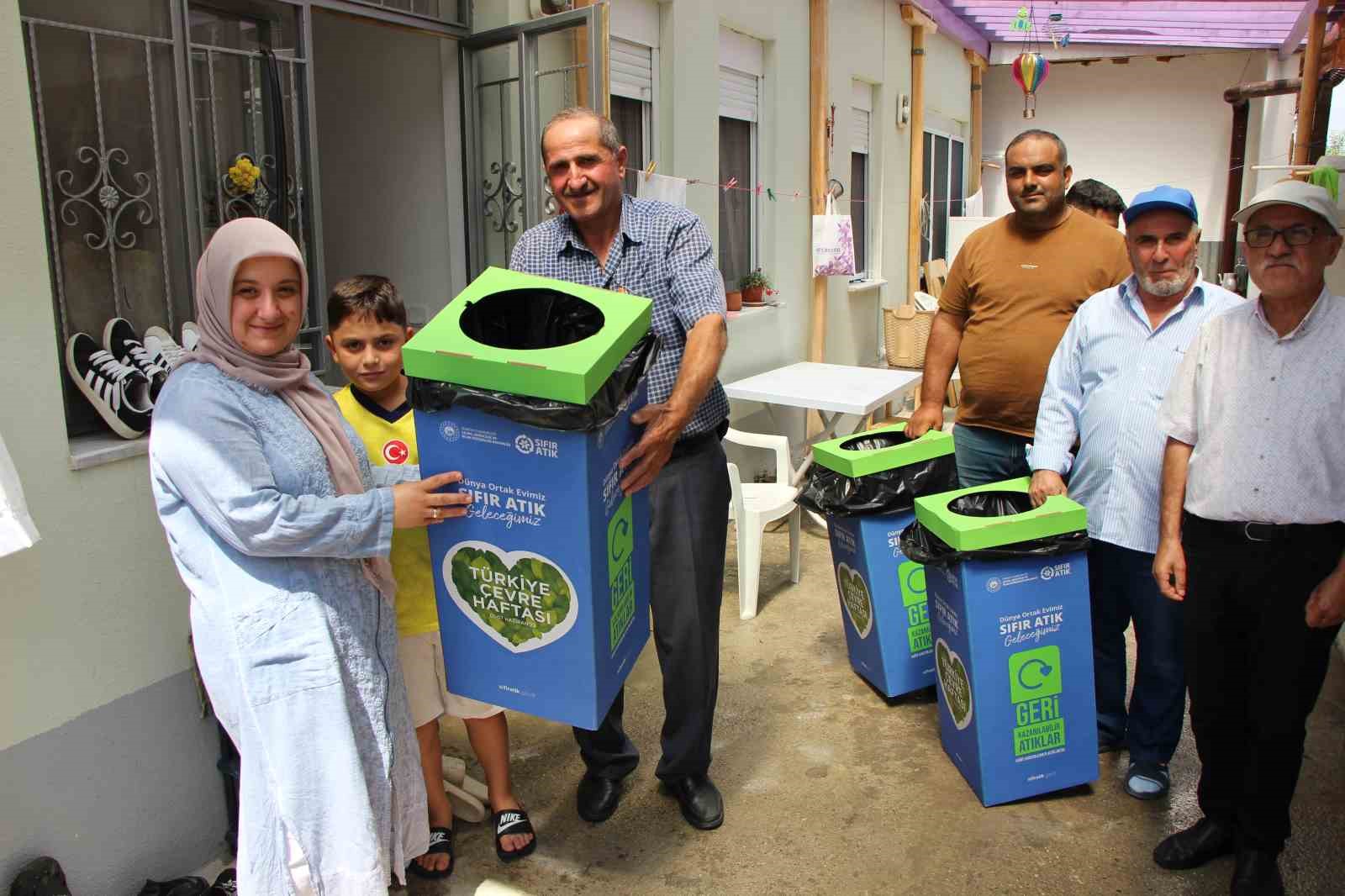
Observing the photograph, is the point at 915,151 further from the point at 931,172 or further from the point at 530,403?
the point at 530,403

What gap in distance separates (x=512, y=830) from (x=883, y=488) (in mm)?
1373

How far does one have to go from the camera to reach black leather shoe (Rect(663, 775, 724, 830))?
2521 millimetres

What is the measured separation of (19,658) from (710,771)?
169cm

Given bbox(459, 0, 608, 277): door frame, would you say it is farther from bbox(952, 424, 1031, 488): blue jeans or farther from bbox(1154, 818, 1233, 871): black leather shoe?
bbox(1154, 818, 1233, 871): black leather shoe

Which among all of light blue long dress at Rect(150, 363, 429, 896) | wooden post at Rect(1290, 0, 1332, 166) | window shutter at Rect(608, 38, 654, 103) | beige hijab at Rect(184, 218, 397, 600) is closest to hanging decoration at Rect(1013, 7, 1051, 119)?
wooden post at Rect(1290, 0, 1332, 166)

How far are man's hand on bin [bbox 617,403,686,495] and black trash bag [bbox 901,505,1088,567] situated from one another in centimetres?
88

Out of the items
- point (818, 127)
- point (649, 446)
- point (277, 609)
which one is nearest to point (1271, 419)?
point (649, 446)

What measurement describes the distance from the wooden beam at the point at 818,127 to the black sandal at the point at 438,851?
4.07 m

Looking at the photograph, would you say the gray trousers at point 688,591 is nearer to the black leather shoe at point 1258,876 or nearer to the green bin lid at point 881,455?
the green bin lid at point 881,455

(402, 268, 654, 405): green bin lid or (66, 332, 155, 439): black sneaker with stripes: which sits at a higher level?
(402, 268, 654, 405): green bin lid

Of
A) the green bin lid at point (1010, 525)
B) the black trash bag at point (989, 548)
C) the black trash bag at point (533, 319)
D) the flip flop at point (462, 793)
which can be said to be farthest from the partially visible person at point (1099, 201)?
the flip flop at point (462, 793)

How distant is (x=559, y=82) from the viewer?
3732 millimetres

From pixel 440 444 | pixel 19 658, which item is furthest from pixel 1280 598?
pixel 19 658

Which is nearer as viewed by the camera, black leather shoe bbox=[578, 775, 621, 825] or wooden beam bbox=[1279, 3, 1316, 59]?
black leather shoe bbox=[578, 775, 621, 825]
